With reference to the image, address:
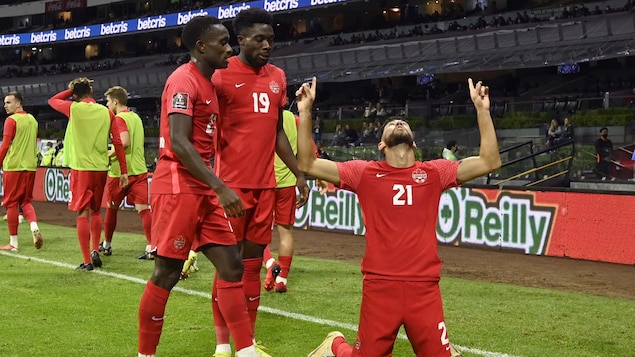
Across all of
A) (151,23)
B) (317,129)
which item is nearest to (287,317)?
(317,129)

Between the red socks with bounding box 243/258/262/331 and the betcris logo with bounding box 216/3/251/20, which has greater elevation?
the betcris logo with bounding box 216/3/251/20

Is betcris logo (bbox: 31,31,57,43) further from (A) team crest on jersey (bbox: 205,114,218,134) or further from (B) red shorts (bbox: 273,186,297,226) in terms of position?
(A) team crest on jersey (bbox: 205,114,218,134)

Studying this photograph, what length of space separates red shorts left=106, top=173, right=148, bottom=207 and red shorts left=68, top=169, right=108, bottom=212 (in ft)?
3.12

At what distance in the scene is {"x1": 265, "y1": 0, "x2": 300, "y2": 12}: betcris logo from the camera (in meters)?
43.8

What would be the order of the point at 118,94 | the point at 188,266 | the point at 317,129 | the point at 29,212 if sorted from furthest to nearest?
the point at 317,129, the point at 29,212, the point at 118,94, the point at 188,266

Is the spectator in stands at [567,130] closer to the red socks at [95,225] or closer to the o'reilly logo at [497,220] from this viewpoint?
the o'reilly logo at [497,220]

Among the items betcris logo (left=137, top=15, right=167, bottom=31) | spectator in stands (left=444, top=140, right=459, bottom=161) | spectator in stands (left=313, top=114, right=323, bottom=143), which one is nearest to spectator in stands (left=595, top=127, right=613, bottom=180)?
spectator in stands (left=444, top=140, right=459, bottom=161)

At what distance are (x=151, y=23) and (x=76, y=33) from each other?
9.44 metres

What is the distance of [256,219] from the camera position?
590 cm

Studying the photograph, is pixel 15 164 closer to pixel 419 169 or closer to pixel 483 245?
pixel 483 245

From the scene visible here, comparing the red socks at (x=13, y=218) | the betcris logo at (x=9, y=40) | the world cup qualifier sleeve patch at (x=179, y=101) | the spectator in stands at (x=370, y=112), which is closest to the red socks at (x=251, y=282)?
the world cup qualifier sleeve patch at (x=179, y=101)

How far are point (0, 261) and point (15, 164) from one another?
1.48 m

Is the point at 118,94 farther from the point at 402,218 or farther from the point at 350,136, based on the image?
the point at 350,136

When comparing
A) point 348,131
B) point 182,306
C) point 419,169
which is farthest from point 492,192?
point 348,131
